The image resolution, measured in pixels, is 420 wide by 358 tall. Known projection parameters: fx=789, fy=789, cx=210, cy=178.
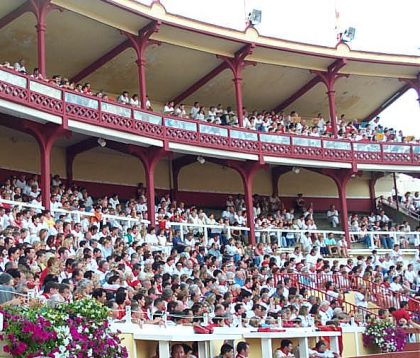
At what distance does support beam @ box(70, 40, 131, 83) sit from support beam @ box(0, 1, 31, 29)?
4.19 meters

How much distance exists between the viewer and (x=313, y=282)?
22438mm

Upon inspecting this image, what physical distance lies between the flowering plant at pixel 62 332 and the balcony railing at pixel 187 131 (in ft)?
34.8

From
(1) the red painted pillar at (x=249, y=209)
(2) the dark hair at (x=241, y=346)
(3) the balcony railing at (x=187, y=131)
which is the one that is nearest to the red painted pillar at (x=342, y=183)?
(3) the balcony railing at (x=187, y=131)

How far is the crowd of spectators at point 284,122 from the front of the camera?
27.8 m

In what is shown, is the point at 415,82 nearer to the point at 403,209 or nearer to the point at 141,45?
the point at 403,209

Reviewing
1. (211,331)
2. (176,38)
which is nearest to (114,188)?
(176,38)

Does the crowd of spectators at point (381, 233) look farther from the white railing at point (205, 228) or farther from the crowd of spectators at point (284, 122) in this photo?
the white railing at point (205, 228)

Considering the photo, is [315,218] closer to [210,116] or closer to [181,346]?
[210,116]

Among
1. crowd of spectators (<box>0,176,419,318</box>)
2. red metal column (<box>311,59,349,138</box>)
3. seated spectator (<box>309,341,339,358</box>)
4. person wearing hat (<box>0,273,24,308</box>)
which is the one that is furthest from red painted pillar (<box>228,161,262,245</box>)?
person wearing hat (<box>0,273,24,308</box>)

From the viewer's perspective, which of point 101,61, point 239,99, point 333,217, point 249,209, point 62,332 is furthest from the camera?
point 333,217

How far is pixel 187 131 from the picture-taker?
2623 cm

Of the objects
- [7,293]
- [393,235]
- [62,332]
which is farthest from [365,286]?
[7,293]

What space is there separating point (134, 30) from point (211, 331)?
15171 millimetres

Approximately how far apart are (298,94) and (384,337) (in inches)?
676
